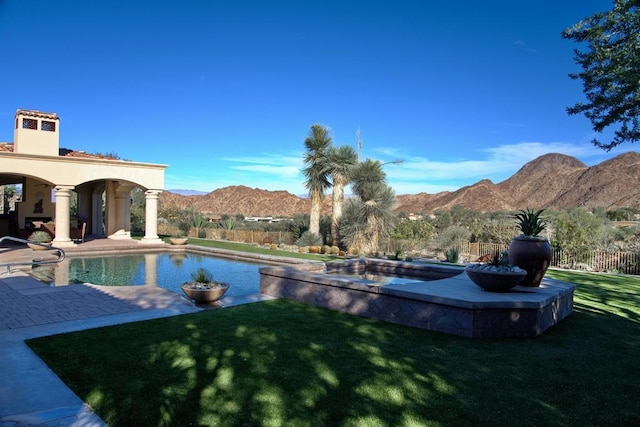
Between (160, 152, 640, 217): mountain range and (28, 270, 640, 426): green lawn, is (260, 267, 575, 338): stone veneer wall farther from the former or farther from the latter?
(160, 152, 640, 217): mountain range

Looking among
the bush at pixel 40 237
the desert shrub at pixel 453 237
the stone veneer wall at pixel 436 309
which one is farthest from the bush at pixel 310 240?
the stone veneer wall at pixel 436 309

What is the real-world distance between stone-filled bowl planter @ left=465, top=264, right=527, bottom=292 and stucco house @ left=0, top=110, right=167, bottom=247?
55.5ft

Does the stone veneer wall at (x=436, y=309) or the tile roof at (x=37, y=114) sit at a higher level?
the tile roof at (x=37, y=114)

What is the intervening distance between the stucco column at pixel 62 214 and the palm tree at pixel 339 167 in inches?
474

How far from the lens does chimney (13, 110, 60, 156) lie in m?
18.1

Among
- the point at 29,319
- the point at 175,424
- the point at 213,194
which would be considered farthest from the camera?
the point at 213,194

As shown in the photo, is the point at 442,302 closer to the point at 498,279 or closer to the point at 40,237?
the point at 498,279

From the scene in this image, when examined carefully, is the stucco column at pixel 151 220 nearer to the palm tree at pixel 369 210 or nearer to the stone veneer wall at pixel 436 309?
the palm tree at pixel 369 210

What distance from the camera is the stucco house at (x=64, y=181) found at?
17938 millimetres

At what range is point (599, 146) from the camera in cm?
884

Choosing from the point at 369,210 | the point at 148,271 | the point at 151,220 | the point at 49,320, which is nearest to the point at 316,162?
the point at 369,210

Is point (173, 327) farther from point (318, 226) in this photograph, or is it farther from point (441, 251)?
point (318, 226)

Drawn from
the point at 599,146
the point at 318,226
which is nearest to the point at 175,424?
the point at 599,146

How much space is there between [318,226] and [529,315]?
56.2ft
